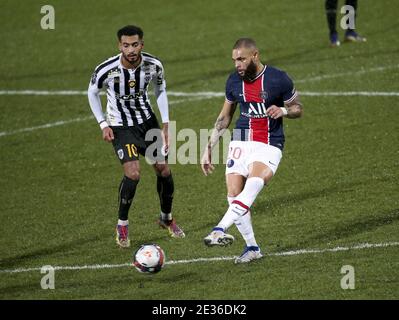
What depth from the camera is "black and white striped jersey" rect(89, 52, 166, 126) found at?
12.3m

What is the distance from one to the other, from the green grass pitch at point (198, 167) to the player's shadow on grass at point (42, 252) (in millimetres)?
28

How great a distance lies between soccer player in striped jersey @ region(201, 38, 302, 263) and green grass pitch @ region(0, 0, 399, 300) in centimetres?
85

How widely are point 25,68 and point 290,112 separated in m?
A: 13.8

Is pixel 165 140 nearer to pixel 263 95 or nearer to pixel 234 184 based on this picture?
pixel 234 184

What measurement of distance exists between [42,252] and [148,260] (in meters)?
2.09

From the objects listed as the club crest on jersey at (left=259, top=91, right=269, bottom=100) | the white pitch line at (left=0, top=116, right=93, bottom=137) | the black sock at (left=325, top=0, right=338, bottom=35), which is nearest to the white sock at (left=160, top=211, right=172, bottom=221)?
the club crest on jersey at (left=259, top=91, right=269, bottom=100)

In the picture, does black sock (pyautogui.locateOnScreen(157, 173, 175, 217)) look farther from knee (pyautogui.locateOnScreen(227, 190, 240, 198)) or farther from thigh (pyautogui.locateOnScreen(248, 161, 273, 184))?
thigh (pyautogui.locateOnScreen(248, 161, 273, 184))

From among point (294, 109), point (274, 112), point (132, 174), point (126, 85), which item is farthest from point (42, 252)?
point (294, 109)

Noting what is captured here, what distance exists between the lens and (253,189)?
35.8 feet

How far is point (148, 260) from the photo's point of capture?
10.7 metres

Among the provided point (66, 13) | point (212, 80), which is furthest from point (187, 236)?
point (66, 13)

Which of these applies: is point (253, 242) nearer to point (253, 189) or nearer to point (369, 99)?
point (253, 189)

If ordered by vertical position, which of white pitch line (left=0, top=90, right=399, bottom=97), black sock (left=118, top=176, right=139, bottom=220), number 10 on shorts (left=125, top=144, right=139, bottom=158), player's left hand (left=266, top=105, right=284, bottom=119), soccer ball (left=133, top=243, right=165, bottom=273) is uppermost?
white pitch line (left=0, top=90, right=399, bottom=97)
